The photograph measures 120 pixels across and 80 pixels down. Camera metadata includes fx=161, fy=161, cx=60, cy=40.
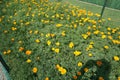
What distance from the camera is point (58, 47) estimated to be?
393 centimetres

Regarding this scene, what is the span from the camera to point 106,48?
12.6 ft

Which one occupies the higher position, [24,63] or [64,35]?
Result: [64,35]

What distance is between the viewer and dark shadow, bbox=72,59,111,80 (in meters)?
3.29

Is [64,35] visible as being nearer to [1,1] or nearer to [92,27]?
[92,27]

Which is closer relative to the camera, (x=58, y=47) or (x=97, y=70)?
(x=97, y=70)

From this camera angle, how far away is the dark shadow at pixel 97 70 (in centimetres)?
329

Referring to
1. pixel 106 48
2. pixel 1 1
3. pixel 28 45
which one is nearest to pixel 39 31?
pixel 28 45

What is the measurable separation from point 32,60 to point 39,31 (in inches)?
45.1

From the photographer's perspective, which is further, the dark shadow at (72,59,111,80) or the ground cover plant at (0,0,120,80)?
the ground cover plant at (0,0,120,80)

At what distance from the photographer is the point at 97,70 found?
3361 millimetres

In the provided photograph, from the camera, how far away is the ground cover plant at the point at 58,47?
341cm

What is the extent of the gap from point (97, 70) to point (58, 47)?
1096 millimetres

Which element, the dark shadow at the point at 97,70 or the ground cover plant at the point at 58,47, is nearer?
the dark shadow at the point at 97,70

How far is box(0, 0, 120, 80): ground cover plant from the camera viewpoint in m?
3.41
